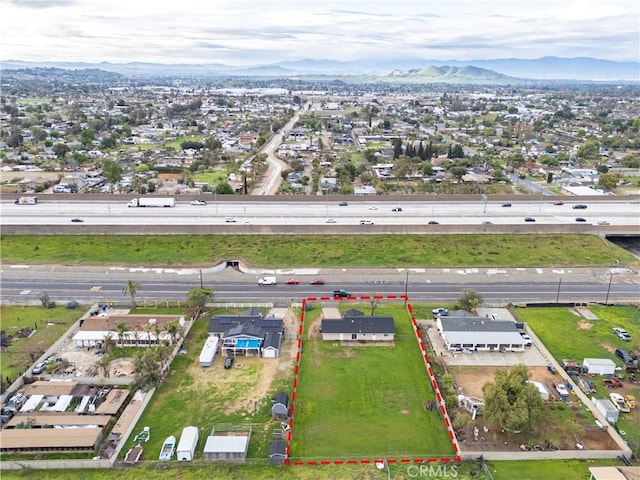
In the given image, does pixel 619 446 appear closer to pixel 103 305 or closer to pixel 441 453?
pixel 441 453

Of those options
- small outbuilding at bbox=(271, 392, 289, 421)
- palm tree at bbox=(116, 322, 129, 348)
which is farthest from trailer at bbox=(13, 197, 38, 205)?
small outbuilding at bbox=(271, 392, 289, 421)

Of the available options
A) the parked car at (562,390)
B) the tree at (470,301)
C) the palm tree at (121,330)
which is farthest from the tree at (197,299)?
the parked car at (562,390)

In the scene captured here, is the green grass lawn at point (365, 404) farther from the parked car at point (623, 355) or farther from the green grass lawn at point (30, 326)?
the green grass lawn at point (30, 326)

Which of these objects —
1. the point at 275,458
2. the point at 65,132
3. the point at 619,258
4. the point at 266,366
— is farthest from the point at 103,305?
the point at 65,132

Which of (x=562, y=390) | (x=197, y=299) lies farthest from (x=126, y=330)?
(x=562, y=390)

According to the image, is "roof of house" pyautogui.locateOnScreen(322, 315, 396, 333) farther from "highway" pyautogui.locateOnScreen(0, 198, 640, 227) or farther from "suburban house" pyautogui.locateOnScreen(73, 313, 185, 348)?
"highway" pyautogui.locateOnScreen(0, 198, 640, 227)
